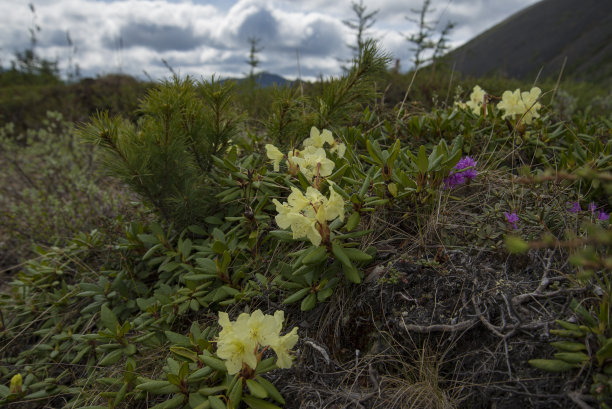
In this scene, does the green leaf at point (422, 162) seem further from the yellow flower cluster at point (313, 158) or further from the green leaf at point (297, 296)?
the green leaf at point (297, 296)

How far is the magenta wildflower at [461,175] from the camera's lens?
205 cm

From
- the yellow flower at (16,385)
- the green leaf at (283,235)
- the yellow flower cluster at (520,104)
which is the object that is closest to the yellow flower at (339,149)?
the green leaf at (283,235)

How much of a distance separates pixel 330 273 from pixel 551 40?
63.2 m

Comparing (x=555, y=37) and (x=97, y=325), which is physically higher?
(x=555, y=37)

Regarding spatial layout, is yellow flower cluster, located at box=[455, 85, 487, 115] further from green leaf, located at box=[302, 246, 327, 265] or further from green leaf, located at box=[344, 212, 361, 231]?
green leaf, located at box=[302, 246, 327, 265]

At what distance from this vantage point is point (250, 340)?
144 cm

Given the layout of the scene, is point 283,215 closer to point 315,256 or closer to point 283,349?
point 315,256

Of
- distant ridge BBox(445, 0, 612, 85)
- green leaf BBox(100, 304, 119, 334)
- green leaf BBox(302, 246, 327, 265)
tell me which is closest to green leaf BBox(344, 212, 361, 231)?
green leaf BBox(302, 246, 327, 265)

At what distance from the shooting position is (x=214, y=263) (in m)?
2.10

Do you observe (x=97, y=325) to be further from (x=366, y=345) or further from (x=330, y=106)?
(x=330, y=106)

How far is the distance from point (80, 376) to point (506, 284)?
2204 mm

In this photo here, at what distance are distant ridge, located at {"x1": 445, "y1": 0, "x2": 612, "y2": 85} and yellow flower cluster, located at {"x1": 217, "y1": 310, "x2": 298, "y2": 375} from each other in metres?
48.2

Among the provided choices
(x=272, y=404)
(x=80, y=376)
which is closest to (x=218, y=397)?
(x=272, y=404)

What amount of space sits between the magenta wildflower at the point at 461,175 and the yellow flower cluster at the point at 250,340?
1146 millimetres
